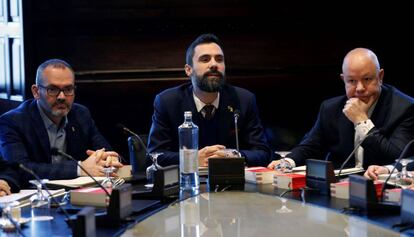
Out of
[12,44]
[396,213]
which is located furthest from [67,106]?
[396,213]

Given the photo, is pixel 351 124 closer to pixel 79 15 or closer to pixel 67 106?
pixel 67 106

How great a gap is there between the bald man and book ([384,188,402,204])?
1.11 m

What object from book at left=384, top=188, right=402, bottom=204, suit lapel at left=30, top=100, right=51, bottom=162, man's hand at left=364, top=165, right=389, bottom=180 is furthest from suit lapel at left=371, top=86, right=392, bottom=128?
suit lapel at left=30, top=100, right=51, bottom=162

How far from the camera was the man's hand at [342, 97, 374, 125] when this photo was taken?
3826 mm

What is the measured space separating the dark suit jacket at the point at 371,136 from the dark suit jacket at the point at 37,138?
114 centimetres

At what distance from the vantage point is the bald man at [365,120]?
374cm

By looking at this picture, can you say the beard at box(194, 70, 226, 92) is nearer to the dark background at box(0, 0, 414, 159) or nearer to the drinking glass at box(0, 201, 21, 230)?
the dark background at box(0, 0, 414, 159)

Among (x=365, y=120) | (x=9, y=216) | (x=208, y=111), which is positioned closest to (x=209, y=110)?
(x=208, y=111)

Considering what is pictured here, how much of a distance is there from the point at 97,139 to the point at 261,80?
5.91 ft

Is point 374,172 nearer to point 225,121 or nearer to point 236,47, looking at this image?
point 225,121

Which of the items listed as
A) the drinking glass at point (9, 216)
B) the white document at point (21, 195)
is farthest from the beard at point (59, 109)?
the drinking glass at point (9, 216)

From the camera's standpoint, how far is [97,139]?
4.05 m

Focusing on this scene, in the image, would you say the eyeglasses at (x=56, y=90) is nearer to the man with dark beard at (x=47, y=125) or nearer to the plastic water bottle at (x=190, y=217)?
the man with dark beard at (x=47, y=125)

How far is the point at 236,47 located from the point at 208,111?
1354 millimetres
